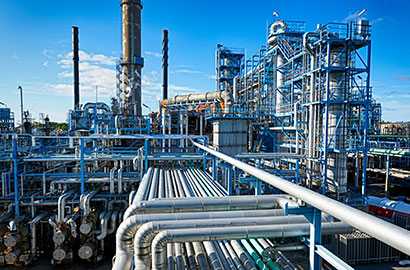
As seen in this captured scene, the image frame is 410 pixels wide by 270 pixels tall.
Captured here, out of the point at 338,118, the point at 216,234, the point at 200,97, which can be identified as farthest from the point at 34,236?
the point at 200,97

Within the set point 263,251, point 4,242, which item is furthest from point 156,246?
point 4,242

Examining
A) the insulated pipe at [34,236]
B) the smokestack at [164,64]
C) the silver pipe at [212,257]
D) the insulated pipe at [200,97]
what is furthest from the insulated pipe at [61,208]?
the smokestack at [164,64]

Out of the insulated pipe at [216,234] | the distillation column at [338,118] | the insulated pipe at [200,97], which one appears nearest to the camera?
the insulated pipe at [216,234]

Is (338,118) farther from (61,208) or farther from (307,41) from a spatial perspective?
(61,208)

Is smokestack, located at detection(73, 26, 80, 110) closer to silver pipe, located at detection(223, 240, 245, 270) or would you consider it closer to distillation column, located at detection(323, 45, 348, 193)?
distillation column, located at detection(323, 45, 348, 193)

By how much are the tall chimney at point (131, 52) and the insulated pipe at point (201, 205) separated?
23.5m

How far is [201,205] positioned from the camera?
424 centimetres

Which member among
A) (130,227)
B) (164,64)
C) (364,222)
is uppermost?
(164,64)

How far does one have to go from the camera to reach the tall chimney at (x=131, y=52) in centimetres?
2673

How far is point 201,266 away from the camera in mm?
3877

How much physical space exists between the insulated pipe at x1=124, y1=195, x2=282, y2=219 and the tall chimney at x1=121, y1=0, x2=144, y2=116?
23.5 meters

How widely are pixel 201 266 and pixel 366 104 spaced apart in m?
14.1

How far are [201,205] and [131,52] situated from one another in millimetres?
26154

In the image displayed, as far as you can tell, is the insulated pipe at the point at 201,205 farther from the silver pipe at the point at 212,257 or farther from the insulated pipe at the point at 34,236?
the insulated pipe at the point at 34,236
